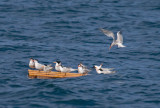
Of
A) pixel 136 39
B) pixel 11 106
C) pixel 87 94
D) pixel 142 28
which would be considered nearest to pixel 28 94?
pixel 11 106

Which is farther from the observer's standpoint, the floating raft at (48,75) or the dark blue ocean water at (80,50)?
the floating raft at (48,75)

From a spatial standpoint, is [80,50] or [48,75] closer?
[48,75]

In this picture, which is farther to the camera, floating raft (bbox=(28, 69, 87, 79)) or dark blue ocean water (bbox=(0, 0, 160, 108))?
floating raft (bbox=(28, 69, 87, 79))

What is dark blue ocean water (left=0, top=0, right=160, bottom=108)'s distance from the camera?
22.5 metres

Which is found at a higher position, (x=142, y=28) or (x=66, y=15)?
(x=66, y=15)

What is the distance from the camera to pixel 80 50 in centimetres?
3362

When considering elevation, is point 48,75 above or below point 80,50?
below

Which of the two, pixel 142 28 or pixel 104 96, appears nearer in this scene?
pixel 104 96

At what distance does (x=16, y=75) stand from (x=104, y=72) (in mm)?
5829

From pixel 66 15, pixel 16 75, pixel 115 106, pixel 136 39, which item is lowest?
pixel 115 106

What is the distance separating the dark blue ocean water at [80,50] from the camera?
2252 centimetres

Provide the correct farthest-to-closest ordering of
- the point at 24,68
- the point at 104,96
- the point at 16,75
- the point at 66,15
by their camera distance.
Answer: the point at 66,15
the point at 24,68
the point at 16,75
the point at 104,96

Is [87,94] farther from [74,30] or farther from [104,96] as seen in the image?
[74,30]

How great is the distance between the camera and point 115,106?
21.2 m
